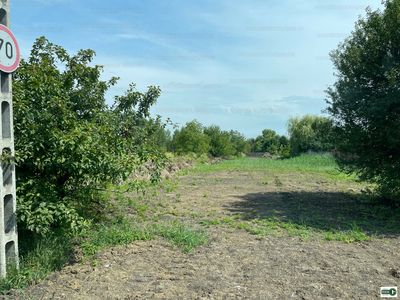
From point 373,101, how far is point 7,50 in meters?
8.76

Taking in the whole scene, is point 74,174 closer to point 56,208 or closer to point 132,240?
point 56,208

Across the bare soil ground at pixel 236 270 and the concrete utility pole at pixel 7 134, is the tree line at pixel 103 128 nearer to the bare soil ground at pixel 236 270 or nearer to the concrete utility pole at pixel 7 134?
the concrete utility pole at pixel 7 134

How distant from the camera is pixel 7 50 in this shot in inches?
151

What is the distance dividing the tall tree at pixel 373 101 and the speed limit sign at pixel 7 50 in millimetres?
8151

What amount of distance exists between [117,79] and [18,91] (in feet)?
9.51

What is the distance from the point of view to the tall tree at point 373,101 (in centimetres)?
741

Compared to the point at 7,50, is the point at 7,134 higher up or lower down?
lower down

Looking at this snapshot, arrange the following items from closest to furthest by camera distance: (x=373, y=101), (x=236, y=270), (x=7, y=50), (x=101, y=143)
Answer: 1. (x=7, y=50)
2. (x=236, y=270)
3. (x=101, y=143)
4. (x=373, y=101)

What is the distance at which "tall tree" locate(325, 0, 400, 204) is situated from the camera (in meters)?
7.41

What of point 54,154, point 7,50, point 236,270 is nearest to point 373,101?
point 236,270

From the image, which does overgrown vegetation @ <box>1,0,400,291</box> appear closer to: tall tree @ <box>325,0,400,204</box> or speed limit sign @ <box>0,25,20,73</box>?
tall tree @ <box>325,0,400,204</box>

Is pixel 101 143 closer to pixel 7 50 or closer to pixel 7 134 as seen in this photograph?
pixel 7 134

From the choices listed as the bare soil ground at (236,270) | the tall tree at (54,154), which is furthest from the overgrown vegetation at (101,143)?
the bare soil ground at (236,270)

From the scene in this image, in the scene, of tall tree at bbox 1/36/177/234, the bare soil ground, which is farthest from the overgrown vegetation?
the bare soil ground
